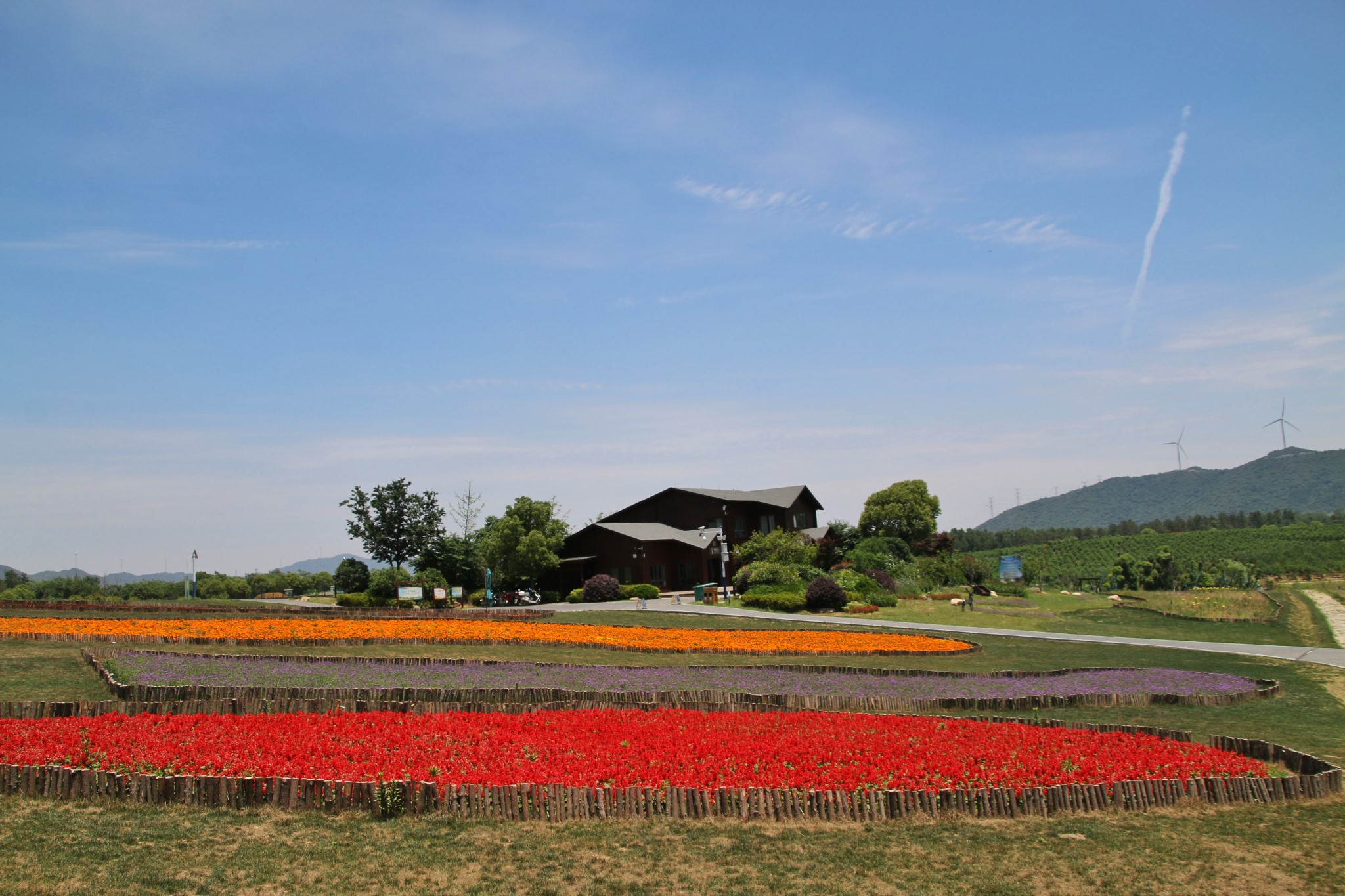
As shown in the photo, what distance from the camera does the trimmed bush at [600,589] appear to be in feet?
177

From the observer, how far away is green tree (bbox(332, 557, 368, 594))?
6738 cm

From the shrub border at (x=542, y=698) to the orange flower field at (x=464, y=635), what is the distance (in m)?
4.58

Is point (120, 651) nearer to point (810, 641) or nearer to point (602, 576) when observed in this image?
point (810, 641)

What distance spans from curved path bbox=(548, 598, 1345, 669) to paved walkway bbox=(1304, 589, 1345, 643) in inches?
178

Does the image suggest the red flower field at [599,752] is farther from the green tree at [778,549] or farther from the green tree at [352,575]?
the green tree at [352,575]

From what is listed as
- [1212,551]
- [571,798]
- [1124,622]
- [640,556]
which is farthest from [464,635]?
[1212,551]

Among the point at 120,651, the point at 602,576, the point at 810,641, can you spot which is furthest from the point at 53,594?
the point at 810,641

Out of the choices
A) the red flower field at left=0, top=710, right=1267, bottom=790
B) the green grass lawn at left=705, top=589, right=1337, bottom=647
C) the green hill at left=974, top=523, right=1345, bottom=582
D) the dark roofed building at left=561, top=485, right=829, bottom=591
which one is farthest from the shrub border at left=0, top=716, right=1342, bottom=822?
the green hill at left=974, top=523, right=1345, bottom=582

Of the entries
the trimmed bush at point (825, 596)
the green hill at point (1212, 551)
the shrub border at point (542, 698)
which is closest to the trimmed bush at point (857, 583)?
the trimmed bush at point (825, 596)

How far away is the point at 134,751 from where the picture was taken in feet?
39.2

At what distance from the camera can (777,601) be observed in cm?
4516

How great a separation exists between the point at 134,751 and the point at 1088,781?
42.7 ft

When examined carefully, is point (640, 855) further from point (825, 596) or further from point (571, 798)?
point (825, 596)

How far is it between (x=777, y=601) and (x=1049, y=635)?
14.5 metres
